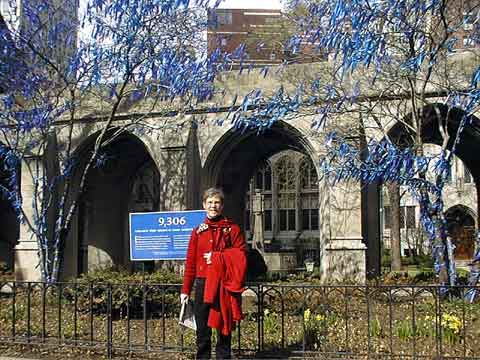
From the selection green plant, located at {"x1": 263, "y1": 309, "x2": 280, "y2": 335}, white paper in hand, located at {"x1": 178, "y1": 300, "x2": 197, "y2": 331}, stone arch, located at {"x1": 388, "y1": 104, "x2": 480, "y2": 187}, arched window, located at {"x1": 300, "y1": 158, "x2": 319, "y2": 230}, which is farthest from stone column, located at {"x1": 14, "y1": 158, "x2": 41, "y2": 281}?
arched window, located at {"x1": 300, "y1": 158, "x2": 319, "y2": 230}

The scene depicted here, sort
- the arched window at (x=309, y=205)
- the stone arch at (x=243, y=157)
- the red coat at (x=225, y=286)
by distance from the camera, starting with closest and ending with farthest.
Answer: the red coat at (x=225, y=286) → the stone arch at (x=243, y=157) → the arched window at (x=309, y=205)

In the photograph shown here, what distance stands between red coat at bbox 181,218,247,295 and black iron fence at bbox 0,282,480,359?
4.95 ft

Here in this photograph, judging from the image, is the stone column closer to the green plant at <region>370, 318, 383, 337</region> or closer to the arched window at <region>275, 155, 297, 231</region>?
the green plant at <region>370, 318, 383, 337</region>

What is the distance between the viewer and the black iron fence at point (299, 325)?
8.75m

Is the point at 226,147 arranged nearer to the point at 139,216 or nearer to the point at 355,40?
the point at 139,216

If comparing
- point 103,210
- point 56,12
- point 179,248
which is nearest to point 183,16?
point 56,12

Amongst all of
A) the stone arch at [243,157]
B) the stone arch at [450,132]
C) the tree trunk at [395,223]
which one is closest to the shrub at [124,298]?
the stone arch at [450,132]

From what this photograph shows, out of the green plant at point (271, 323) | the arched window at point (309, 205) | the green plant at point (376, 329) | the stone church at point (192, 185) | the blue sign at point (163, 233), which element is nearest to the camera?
the green plant at point (376, 329)

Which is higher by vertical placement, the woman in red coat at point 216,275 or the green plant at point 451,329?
the woman in red coat at point 216,275

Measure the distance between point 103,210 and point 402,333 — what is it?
1923 centimetres

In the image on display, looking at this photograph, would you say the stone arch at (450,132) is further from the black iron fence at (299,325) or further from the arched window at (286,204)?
the arched window at (286,204)

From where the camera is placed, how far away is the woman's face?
7.23 metres

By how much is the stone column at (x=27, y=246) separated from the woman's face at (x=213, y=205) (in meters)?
15.3

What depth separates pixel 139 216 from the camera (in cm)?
1286
